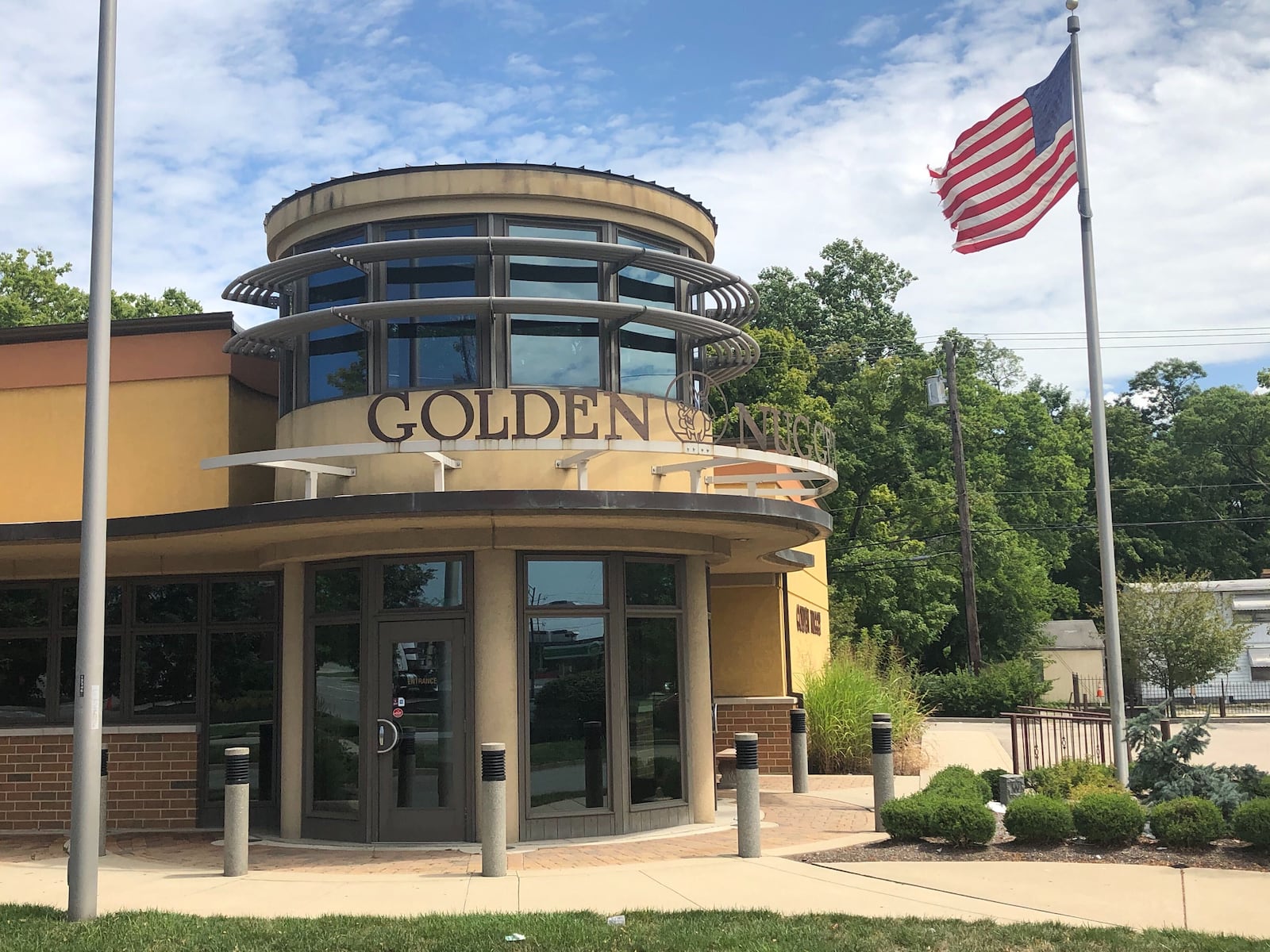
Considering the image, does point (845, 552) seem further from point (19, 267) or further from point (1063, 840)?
point (1063, 840)

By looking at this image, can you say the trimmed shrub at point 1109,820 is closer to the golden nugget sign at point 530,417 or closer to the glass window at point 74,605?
the golden nugget sign at point 530,417

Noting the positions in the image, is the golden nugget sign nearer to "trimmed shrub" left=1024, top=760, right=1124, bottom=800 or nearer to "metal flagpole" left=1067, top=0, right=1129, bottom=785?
"metal flagpole" left=1067, top=0, right=1129, bottom=785

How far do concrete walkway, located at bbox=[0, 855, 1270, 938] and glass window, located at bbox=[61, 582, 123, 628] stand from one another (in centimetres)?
438

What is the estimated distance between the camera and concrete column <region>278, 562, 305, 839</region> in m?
13.8

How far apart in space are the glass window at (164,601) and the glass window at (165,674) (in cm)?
24

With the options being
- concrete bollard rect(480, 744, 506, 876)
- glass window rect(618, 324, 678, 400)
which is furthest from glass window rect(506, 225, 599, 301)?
concrete bollard rect(480, 744, 506, 876)

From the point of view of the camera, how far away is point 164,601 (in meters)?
15.5

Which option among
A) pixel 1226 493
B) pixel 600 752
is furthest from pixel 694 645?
pixel 1226 493

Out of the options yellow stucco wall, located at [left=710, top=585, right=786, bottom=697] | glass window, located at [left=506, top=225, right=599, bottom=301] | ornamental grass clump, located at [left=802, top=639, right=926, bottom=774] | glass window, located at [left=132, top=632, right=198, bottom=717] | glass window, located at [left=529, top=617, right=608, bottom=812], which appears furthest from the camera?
ornamental grass clump, located at [left=802, top=639, right=926, bottom=774]

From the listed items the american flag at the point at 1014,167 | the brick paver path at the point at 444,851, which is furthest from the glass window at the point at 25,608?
the american flag at the point at 1014,167

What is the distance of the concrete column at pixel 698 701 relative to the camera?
1406 centimetres

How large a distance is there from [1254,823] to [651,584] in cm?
634

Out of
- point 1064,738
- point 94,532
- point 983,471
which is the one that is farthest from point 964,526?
point 94,532

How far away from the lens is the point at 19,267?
132ft
